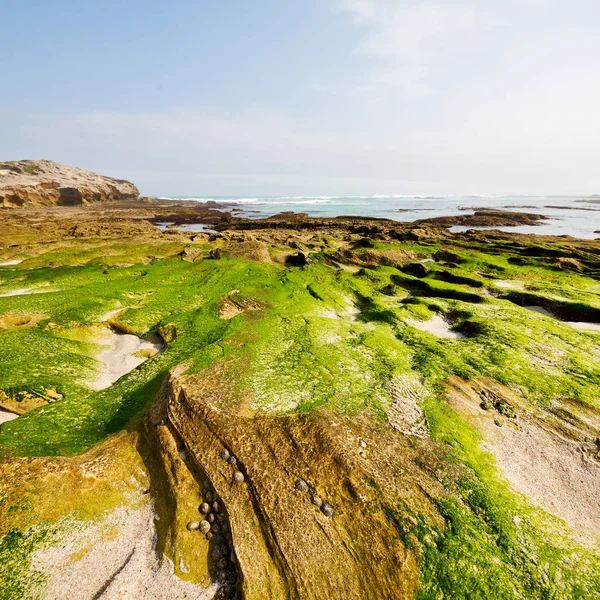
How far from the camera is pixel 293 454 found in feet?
24.2

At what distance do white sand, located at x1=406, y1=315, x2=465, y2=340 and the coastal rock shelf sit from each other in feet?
0.49

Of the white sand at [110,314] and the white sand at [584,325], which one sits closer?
the white sand at [110,314]

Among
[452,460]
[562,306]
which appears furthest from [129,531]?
[562,306]

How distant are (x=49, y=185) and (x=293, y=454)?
120 metres

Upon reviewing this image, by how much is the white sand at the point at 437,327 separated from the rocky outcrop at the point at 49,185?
4043 inches

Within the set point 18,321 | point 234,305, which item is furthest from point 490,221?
point 18,321

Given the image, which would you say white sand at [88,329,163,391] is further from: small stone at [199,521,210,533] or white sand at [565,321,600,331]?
white sand at [565,321,600,331]

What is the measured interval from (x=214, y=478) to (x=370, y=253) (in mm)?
25936

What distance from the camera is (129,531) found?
625 centimetres

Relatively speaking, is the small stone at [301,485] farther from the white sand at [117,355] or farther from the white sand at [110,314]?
the white sand at [110,314]

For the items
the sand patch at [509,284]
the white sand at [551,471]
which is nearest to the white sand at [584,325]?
the sand patch at [509,284]

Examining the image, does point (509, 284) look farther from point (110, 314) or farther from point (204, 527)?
point (110, 314)

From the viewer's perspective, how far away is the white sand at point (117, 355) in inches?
454

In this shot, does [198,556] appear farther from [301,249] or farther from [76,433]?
[301,249]
